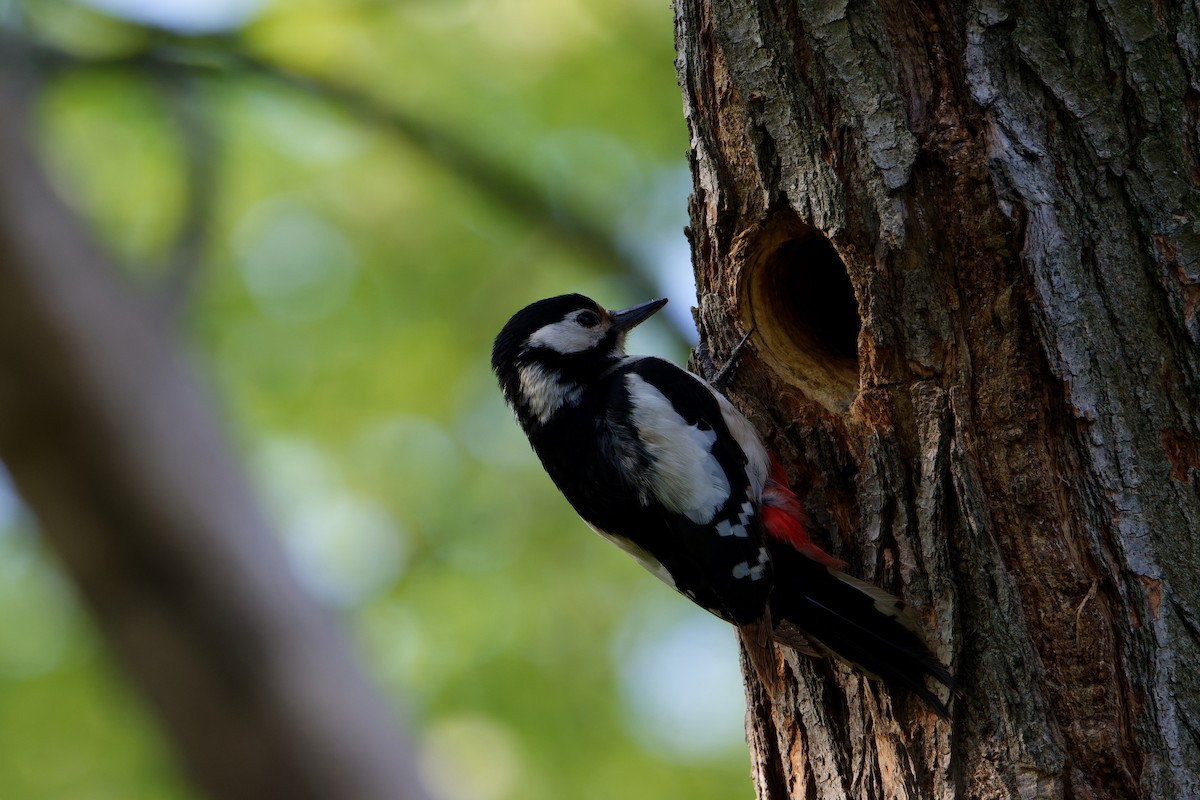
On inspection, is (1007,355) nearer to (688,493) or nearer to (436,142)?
(688,493)

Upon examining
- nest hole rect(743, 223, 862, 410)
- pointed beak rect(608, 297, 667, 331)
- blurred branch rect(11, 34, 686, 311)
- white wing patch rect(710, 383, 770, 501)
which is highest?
blurred branch rect(11, 34, 686, 311)

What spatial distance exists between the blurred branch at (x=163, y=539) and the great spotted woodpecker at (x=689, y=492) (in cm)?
119

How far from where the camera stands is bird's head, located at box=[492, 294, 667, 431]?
3.87m

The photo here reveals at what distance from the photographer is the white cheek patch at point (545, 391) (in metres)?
3.82

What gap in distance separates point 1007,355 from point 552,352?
187cm

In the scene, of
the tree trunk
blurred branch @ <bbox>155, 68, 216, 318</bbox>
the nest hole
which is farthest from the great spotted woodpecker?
blurred branch @ <bbox>155, 68, 216, 318</bbox>

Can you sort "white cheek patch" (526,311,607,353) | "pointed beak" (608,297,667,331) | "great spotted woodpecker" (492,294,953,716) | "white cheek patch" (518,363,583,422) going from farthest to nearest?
"pointed beak" (608,297,667,331) → "white cheek patch" (526,311,607,353) → "white cheek patch" (518,363,583,422) → "great spotted woodpecker" (492,294,953,716)

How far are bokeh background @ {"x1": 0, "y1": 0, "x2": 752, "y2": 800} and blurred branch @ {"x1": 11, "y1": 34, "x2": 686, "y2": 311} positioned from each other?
0.02m

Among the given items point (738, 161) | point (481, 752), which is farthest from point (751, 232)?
point (481, 752)

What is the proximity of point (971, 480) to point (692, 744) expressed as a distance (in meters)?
5.53

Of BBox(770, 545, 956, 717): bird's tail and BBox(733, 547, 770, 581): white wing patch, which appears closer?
BBox(770, 545, 956, 717): bird's tail

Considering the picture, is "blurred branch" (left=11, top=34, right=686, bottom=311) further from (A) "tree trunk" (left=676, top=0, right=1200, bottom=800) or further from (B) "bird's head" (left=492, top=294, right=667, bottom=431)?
(A) "tree trunk" (left=676, top=0, right=1200, bottom=800)

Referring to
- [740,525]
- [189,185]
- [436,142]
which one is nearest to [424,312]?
[436,142]

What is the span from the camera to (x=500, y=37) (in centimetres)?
726
